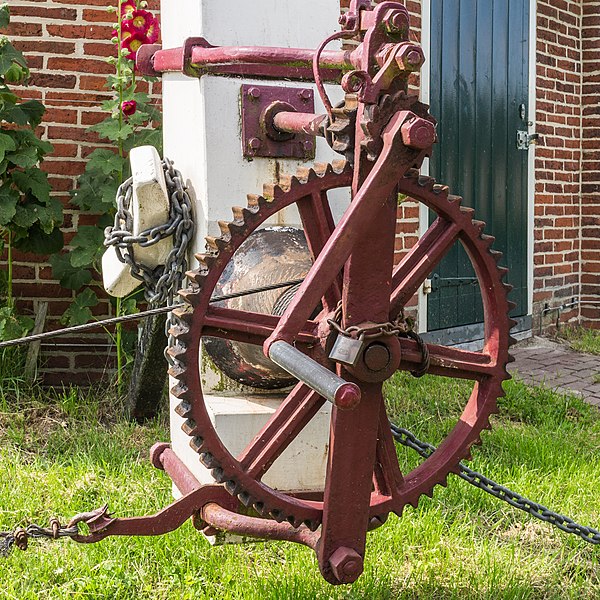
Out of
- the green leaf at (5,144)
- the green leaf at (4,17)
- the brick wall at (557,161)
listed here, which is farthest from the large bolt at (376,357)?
the brick wall at (557,161)

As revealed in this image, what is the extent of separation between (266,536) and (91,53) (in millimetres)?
3194

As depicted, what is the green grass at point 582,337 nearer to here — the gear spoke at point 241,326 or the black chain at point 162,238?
the black chain at point 162,238

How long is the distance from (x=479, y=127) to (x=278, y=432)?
4.60 metres

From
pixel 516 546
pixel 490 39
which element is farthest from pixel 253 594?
pixel 490 39

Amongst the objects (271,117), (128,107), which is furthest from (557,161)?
(271,117)

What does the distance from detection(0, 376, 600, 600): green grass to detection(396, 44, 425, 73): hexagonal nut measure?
1.41 meters

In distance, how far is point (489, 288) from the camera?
6.93 feet

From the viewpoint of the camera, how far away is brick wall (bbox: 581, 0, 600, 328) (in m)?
7.06

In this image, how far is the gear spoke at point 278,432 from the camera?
2029mm

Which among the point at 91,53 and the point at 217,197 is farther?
→ the point at 91,53

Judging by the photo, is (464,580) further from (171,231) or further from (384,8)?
(384,8)

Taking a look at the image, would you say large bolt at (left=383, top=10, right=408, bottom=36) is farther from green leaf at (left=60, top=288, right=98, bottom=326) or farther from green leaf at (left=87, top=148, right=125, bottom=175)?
green leaf at (left=60, top=288, right=98, bottom=326)

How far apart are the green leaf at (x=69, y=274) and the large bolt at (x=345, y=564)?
105 inches

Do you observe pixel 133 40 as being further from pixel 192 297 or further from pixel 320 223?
pixel 192 297
